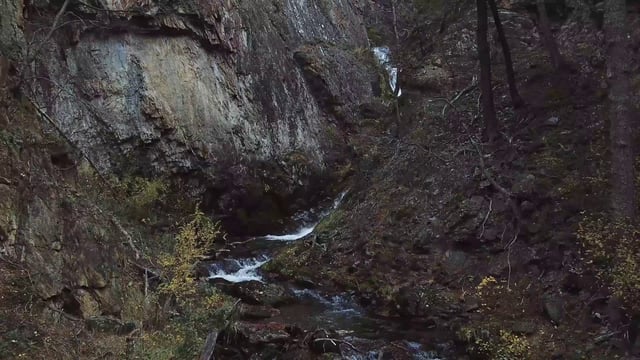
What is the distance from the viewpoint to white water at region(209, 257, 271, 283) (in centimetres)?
1638

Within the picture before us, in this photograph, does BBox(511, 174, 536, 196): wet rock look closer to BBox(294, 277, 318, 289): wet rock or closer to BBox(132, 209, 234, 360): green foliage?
BBox(294, 277, 318, 289): wet rock

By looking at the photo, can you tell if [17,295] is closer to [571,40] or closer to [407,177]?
[407,177]

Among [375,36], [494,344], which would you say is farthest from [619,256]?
[375,36]

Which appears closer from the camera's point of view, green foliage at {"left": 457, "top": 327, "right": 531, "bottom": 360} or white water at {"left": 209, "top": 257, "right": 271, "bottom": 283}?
green foliage at {"left": 457, "top": 327, "right": 531, "bottom": 360}

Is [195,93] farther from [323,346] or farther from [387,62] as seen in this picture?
[387,62]

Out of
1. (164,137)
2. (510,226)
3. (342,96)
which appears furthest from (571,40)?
(164,137)

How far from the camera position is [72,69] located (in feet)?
57.2

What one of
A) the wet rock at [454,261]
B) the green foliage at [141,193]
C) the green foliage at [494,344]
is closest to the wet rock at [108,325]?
the green foliage at [494,344]

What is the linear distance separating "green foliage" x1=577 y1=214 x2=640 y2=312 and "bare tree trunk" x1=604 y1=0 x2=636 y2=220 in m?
0.29

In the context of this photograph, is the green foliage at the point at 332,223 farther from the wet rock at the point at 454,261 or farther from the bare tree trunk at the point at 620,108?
the bare tree trunk at the point at 620,108

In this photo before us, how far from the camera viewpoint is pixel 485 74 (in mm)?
14500

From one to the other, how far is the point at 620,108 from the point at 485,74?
5.79 metres

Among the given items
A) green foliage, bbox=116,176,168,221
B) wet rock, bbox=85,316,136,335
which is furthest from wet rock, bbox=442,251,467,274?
Result: green foliage, bbox=116,176,168,221

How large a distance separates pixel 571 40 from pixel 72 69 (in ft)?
50.5
